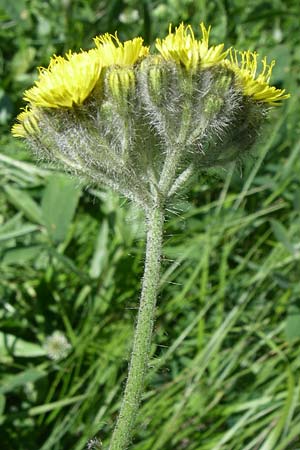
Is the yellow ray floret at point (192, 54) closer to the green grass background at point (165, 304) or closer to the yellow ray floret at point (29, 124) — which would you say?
the yellow ray floret at point (29, 124)

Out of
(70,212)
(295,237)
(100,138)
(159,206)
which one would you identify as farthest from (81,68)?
(295,237)

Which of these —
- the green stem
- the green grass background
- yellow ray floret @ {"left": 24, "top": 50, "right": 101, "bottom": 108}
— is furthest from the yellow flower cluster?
the green grass background

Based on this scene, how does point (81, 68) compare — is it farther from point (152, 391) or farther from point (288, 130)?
point (288, 130)

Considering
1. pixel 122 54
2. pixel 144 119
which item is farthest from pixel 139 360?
pixel 122 54

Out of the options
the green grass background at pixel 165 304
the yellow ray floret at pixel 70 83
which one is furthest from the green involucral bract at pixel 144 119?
the green grass background at pixel 165 304

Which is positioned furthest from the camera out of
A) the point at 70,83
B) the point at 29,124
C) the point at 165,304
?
the point at 165,304

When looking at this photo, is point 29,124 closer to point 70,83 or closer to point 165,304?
point 70,83

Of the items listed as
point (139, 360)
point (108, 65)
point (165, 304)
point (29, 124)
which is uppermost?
point (108, 65)
